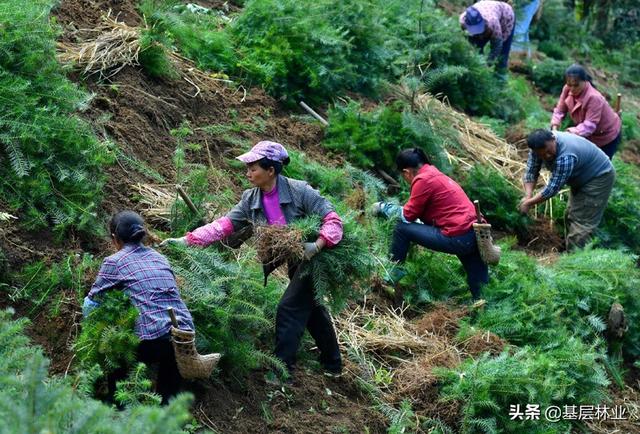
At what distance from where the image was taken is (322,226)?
736 cm

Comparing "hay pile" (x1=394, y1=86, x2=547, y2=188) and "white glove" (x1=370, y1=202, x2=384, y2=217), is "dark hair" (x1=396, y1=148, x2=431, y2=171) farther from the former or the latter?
"hay pile" (x1=394, y1=86, x2=547, y2=188)

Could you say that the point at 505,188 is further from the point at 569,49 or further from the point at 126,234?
the point at 569,49

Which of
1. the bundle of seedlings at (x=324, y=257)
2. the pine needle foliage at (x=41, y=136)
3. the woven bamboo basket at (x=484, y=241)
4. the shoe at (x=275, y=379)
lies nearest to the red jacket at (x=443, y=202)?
the woven bamboo basket at (x=484, y=241)

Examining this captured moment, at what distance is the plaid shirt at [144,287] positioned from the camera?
6.42 m

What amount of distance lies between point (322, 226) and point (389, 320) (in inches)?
85.8

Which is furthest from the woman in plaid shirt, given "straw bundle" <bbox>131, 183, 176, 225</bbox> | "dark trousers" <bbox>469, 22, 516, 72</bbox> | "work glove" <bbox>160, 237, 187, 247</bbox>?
"dark trousers" <bbox>469, 22, 516, 72</bbox>

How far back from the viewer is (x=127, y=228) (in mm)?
6527

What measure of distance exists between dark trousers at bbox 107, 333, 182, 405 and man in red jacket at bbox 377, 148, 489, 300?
334cm

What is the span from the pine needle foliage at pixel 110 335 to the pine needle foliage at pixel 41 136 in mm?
1465

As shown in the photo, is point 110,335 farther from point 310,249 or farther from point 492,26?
point 492,26

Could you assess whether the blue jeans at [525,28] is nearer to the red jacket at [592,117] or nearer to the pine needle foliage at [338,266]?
the red jacket at [592,117]

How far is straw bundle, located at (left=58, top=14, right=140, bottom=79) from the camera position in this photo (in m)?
9.86

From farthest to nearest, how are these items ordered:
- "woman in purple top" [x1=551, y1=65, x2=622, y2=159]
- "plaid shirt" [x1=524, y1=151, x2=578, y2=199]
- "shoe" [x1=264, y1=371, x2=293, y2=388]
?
"woman in purple top" [x1=551, y1=65, x2=622, y2=159], "plaid shirt" [x1=524, y1=151, x2=578, y2=199], "shoe" [x1=264, y1=371, x2=293, y2=388]

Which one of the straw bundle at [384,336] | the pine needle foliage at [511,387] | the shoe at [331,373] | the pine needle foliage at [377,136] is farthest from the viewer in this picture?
the pine needle foliage at [377,136]
